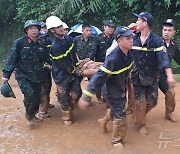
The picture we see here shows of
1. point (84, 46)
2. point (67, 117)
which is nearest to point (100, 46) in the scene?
point (84, 46)

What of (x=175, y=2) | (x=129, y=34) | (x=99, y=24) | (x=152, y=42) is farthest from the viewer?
(x=99, y=24)

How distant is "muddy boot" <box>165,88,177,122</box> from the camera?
600 centimetres

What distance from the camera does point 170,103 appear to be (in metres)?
6.06

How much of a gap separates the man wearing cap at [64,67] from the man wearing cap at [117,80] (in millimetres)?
1284

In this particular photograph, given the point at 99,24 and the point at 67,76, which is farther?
the point at 99,24

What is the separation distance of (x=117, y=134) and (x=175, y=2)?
7316 millimetres

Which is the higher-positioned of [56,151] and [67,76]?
[67,76]

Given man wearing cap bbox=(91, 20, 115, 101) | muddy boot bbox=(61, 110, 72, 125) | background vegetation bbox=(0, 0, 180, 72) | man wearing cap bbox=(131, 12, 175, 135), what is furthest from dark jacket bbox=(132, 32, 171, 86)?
background vegetation bbox=(0, 0, 180, 72)

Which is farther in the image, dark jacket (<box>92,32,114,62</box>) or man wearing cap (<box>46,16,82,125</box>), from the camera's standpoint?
dark jacket (<box>92,32,114,62</box>)

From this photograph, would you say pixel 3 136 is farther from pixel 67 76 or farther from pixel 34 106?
pixel 67 76

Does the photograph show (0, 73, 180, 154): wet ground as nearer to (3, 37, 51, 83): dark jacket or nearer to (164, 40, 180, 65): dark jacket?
(3, 37, 51, 83): dark jacket

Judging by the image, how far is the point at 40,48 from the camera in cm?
625

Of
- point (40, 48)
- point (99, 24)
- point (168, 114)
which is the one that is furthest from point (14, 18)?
point (168, 114)

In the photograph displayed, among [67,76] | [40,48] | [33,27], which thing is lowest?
[67,76]
